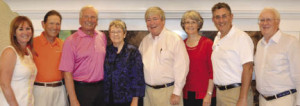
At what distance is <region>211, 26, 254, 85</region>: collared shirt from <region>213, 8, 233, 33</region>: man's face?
0.05m

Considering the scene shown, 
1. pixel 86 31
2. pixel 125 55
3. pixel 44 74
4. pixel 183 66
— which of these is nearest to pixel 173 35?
pixel 183 66

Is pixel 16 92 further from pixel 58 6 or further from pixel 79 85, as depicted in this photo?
pixel 58 6

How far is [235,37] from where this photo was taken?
2.13 meters

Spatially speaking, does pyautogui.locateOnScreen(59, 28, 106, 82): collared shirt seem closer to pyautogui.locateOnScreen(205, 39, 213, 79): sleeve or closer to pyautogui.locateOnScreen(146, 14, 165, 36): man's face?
pyautogui.locateOnScreen(146, 14, 165, 36): man's face

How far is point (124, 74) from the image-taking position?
228 centimetres

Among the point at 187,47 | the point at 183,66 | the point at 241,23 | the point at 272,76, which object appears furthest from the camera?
the point at 241,23

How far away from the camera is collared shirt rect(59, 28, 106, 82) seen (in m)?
2.30

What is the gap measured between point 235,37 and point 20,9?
2441mm

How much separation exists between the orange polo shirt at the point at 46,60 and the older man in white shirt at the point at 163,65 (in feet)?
2.68

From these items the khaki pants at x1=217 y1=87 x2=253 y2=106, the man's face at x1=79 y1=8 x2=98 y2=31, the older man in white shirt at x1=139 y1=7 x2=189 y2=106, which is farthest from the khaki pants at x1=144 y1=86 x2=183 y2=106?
the man's face at x1=79 y1=8 x2=98 y2=31

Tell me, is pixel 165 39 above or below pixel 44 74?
above

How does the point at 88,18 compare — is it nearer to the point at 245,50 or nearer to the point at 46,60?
the point at 46,60

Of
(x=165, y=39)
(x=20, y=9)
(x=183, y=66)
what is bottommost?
(x=183, y=66)

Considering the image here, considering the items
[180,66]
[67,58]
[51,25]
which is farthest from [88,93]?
[180,66]
